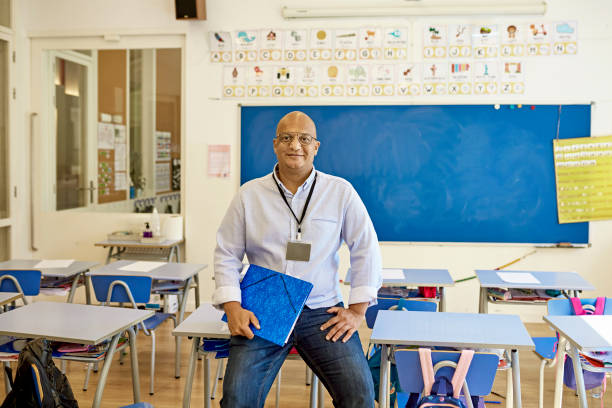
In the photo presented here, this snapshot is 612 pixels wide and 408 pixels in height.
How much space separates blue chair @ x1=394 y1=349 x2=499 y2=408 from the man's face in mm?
832

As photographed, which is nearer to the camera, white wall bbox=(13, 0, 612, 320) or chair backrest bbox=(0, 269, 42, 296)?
chair backrest bbox=(0, 269, 42, 296)

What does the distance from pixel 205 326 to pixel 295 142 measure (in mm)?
875

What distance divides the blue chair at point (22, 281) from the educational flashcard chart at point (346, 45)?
308 centimetres

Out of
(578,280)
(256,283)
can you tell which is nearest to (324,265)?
(256,283)

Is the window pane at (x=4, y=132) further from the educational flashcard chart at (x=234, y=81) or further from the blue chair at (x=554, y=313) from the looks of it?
the blue chair at (x=554, y=313)

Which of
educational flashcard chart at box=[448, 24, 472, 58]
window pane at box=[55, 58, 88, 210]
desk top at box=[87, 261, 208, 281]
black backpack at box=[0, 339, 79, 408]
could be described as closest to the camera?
black backpack at box=[0, 339, 79, 408]

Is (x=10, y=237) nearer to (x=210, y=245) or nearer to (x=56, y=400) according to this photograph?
(x=210, y=245)

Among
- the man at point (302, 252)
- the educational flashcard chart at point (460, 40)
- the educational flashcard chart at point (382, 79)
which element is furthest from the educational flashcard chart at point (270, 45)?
the man at point (302, 252)

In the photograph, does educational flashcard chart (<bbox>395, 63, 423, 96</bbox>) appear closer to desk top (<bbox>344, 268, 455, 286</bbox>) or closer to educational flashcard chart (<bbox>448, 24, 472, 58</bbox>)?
educational flashcard chart (<bbox>448, 24, 472, 58</bbox>)

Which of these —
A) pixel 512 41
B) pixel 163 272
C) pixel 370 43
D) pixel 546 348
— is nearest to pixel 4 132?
pixel 163 272

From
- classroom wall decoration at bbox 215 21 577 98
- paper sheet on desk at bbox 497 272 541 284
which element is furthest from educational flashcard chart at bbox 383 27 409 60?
paper sheet on desk at bbox 497 272 541 284

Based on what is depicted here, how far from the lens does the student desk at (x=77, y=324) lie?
2455mm

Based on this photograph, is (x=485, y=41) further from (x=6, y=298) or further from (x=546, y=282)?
(x=6, y=298)

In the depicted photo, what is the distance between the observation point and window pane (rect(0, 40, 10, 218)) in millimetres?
5633
